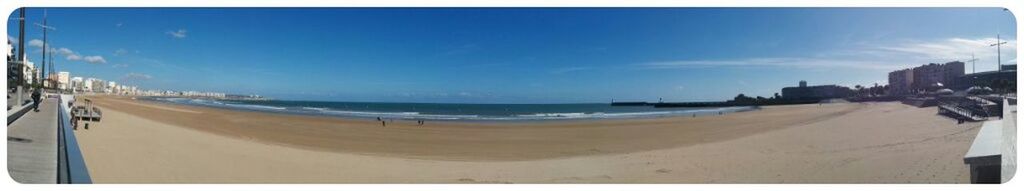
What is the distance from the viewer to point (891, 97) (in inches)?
230

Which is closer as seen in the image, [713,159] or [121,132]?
[713,159]

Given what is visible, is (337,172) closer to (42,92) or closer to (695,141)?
(42,92)

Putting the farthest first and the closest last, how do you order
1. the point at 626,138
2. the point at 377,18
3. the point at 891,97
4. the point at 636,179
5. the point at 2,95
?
the point at 626,138, the point at 377,18, the point at 891,97, the point at 636,179, the point at 2,95

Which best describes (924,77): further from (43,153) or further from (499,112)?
(499,112)

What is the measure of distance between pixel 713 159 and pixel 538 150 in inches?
97.3

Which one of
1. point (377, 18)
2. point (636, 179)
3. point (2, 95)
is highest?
point (377, 18)

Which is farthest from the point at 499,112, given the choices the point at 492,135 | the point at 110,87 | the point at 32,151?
the point at 32,151

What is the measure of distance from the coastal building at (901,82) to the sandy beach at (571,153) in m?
0.53

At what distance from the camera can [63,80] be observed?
5.86 m

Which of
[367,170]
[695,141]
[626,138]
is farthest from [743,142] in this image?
[367,170]

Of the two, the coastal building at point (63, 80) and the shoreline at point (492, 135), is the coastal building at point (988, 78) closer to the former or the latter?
the shoreline at point (492, 135)

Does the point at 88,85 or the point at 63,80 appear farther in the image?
the point at 88,85

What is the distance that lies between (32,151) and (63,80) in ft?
10.7

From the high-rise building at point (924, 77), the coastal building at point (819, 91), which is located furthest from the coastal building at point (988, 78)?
the coastal building at point (819, 91)
